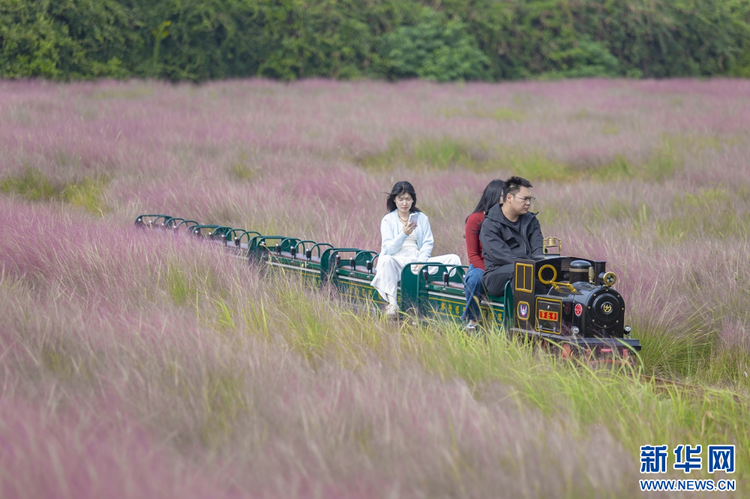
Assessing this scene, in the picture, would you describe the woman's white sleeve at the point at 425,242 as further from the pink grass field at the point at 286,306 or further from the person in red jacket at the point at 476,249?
the pink grass field at the point at 286,306

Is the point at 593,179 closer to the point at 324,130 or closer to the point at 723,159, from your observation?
the point at 723,159

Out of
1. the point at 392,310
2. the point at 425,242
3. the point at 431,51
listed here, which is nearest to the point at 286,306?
the point at 392,310

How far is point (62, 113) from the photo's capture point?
1541cm

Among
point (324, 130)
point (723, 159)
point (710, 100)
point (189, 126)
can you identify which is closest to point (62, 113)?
point (189, 126)

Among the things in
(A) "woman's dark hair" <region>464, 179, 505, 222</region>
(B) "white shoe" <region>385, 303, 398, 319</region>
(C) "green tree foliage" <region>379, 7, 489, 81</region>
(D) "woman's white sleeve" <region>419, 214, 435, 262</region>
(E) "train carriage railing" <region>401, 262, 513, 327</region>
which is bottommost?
(B) "white shoe" <region>385, 303, 398, 319</region>

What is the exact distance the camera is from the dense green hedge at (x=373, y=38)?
22.0 m

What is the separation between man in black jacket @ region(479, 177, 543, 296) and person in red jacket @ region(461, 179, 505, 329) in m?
0.09

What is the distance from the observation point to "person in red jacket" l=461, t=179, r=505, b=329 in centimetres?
547

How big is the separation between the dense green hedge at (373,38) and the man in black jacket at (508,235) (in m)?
18.7

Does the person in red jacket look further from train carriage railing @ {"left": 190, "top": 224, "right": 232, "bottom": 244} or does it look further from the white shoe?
train carriage railing @ {"left": 190, "top": 224, "right": 232, "bottom": 244}

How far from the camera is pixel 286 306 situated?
209 inches

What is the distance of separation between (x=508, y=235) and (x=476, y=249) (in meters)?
0.38

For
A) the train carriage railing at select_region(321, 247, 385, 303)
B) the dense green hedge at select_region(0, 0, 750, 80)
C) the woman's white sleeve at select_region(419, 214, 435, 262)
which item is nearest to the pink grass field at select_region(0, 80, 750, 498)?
the train carriage railing at select_region(321, 247, 385, 303)

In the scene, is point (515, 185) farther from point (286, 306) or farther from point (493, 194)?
point (286, 306)
